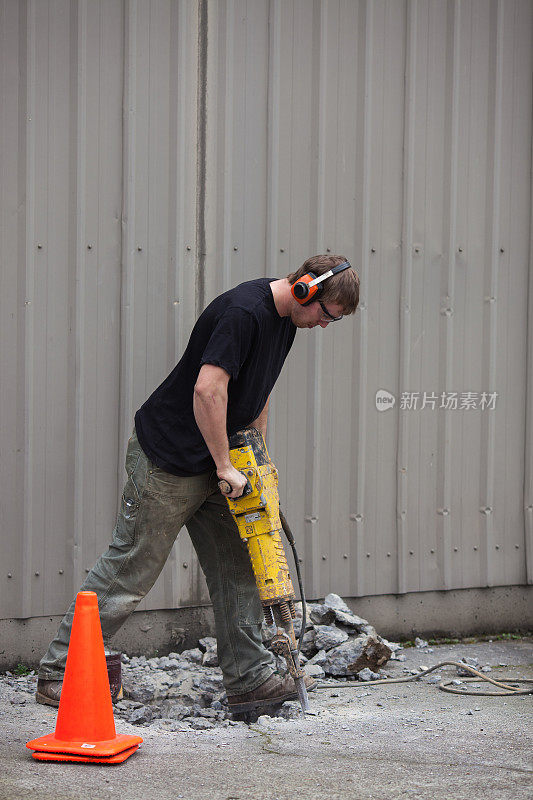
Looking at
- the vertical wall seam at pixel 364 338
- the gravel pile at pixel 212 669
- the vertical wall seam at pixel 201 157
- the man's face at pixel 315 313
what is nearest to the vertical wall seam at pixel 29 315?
the gravel pile at pixel 212 669

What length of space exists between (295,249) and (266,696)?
238 centimetres

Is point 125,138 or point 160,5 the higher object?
point 160,5

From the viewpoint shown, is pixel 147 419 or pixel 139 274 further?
pixel 139 274

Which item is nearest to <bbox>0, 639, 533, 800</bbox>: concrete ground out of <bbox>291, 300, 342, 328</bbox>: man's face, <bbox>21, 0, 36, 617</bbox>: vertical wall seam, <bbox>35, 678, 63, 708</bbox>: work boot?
<bbox>35, 678, 63, 708</bbox>: work boot

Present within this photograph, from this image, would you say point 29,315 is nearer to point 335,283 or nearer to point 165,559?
point 165,559

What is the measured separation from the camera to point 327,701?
15.3 ft

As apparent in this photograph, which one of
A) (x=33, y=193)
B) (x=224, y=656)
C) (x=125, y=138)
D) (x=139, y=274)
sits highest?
(x=125, y=138)

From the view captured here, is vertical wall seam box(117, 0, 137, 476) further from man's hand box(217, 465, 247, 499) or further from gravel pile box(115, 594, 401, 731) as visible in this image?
man's hand box(217, 465, 247, 499)

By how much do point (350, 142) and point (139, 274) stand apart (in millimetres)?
1468

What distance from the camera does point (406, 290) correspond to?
5.73m

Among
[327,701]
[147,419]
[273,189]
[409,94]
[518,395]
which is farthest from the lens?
[518,395]

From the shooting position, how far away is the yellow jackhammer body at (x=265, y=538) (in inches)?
157

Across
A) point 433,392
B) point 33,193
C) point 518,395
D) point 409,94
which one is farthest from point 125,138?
point 518,395

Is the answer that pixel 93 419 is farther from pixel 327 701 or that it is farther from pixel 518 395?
pixel 518 395
